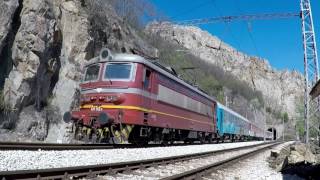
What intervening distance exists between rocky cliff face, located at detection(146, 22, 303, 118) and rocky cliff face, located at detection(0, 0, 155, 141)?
3725 inches

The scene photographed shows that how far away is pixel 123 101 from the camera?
53.4 feet

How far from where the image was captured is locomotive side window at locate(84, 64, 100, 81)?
690 inches

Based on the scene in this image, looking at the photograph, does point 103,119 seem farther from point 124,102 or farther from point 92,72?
point 92,72

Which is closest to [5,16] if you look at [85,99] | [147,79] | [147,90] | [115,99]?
[85,99]

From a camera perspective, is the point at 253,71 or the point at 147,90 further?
the point at 253,71

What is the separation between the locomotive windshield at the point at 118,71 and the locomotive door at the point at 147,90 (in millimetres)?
766

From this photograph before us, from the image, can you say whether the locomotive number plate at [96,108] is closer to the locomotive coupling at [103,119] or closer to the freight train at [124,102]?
the freight train at [124,102]

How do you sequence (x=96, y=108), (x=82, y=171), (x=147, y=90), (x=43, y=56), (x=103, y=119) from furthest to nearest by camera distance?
(x=43, y=56), (x=147, y=90), (x=96, y=108), (x=103, y=119), (x=82, y=171)

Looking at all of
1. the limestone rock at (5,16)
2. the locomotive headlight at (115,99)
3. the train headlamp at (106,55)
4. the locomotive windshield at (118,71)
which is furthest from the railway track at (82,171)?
the limestone rock at (5,16)

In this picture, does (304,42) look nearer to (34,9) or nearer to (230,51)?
(34,9)

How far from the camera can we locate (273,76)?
181m

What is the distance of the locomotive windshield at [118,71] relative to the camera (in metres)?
16.9

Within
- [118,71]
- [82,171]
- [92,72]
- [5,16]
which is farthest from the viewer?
[5,16]

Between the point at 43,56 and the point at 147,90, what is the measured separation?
1308 cm
